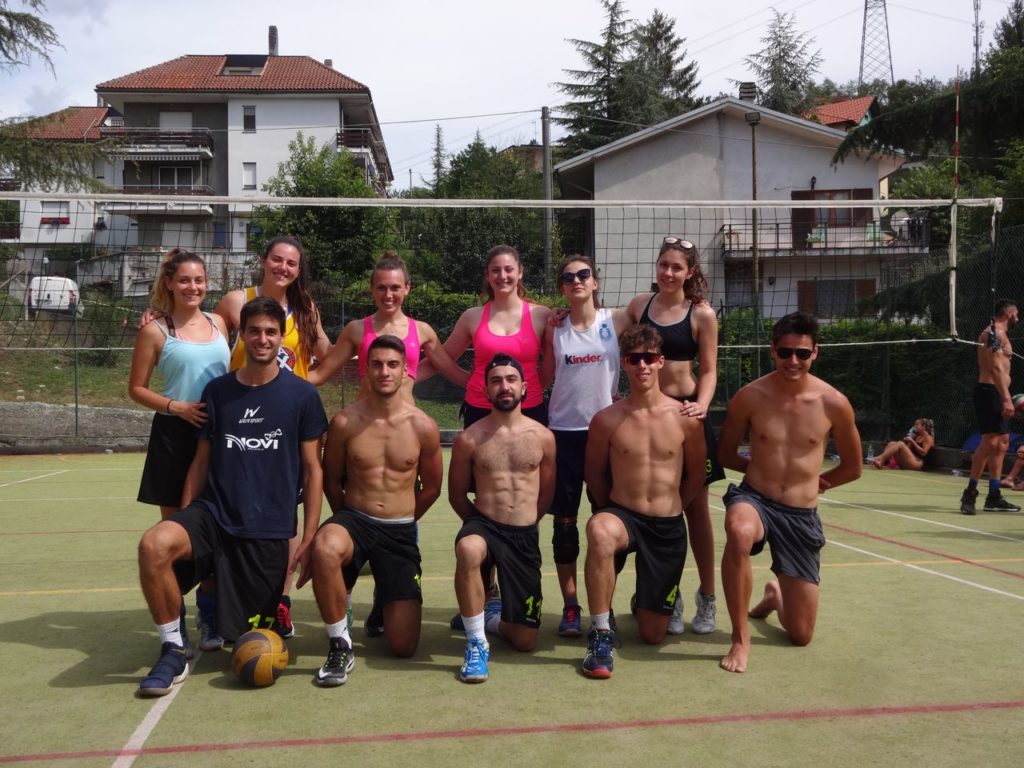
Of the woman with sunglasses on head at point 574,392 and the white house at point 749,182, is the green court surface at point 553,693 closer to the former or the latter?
the woman with sunglasses on head at point 574,392

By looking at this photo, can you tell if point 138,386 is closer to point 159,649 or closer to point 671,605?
point 159,649

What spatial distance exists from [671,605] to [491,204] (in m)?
5.18

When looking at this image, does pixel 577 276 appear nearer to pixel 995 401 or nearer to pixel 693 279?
pixel 693 279

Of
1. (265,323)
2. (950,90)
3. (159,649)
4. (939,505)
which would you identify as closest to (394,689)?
(159,649)

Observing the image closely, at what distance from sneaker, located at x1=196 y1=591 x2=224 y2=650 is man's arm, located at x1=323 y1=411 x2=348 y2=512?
0.74 m

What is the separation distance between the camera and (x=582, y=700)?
3.81m

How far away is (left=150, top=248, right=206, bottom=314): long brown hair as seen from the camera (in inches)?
182

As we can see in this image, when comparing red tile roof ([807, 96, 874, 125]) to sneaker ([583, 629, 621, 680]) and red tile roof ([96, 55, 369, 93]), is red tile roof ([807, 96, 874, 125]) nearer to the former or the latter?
red tile roof ([96, 55, 369, 93])

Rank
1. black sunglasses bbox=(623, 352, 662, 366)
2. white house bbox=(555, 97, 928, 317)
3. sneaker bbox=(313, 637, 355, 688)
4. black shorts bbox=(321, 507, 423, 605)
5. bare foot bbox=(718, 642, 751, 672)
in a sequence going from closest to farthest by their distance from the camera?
1. sneaker bbox=(313, 637, 355, 688)
2. bare foot bbox=(718, 642, 751, 672)
3. black shorts bbox=(321, 507, 423, 605)
4. black sunglasses bbox=(623, 352, 662, 366)
5. white house bbox=(555, 97, 928, 317)

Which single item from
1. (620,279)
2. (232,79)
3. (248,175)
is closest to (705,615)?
(620,279)

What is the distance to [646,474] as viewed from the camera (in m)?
4.58

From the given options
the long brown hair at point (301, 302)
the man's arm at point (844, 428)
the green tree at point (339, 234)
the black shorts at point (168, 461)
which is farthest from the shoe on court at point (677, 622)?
the green tree at point (339, 234)

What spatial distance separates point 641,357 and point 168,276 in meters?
2.25

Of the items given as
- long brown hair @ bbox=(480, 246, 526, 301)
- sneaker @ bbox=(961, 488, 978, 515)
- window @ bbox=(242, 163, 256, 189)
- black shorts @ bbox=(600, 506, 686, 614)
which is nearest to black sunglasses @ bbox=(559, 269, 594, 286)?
long brown hair @ bbox=(480, 246, 526, 301)
